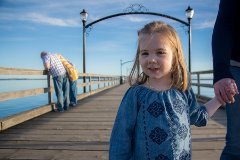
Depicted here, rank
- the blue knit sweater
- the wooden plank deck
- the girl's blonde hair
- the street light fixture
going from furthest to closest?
1. the street light fixture
2. the wooden plank deck
3. the girl's blonde hair
4. the blue knit sweater

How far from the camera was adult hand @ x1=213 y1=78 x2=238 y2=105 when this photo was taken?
5.47 feet

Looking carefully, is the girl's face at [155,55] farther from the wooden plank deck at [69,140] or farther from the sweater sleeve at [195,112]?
the wooden plank deck at [69,140]

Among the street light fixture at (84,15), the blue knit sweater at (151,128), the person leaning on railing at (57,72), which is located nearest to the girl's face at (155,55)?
the blue knit sweater at (151,128)

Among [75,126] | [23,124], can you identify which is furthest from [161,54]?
[23,124]

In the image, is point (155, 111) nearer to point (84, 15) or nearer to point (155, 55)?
point (155, 55)

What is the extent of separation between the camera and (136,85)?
1.83m

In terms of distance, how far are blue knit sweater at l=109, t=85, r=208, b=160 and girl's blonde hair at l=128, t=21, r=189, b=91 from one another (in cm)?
13

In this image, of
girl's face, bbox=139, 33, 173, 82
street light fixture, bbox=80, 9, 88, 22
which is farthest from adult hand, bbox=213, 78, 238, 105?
street light fixture, bbox=80, 9, 88, 22

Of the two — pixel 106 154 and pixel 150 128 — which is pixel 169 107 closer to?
pixel 150 128

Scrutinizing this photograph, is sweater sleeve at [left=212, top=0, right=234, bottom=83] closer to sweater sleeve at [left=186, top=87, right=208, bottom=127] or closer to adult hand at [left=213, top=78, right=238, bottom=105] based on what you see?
adult hand at [left=213, top=78, right=238, bottom=105]

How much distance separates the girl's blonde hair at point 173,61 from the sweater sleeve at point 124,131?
8.8 inches

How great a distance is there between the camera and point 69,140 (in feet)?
13.8

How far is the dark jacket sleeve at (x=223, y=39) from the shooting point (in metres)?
1.78

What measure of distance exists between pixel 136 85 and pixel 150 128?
1.00ft
